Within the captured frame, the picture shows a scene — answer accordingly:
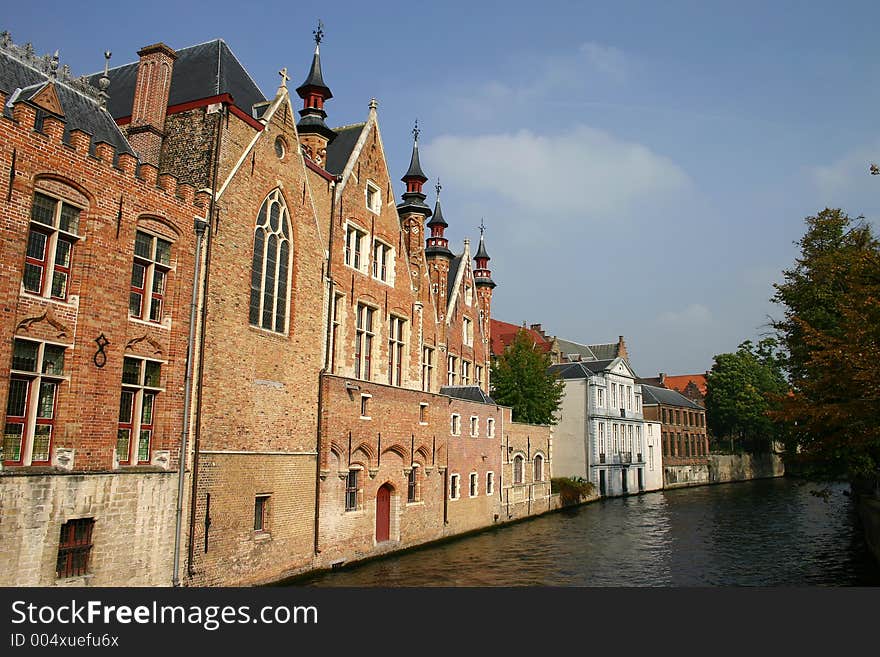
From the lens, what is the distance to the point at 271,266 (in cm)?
2056

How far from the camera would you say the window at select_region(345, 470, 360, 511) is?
2330 centimetres

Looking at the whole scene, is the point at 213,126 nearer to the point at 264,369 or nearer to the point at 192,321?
the point at 192,321

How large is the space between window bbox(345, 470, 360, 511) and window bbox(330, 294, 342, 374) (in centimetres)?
367

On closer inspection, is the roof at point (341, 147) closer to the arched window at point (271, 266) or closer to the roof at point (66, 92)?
the arched window at point (271, 266)

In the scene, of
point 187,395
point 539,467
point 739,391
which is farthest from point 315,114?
point 739,391

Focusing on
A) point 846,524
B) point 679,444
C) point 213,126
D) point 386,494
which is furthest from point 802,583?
point 679,444

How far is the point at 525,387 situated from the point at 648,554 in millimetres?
17994

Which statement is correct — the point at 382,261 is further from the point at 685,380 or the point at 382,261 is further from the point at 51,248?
the point at 685,380

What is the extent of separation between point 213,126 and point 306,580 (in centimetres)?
1342

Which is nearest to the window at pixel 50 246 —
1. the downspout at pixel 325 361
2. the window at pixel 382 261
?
the downspout at pixel 325 361

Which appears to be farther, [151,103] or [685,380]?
[685,380]

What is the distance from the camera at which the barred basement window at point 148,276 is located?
53.7 ft

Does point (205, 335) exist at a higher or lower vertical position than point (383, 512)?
higher

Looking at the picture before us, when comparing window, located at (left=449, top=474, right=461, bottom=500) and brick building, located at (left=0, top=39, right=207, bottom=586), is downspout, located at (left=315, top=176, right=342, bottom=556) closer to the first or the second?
brick building, located at (left=0, top=39, right=207, bottom=586)
